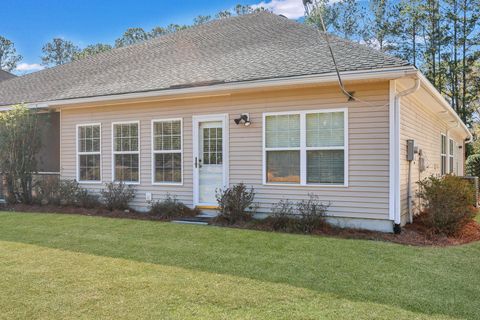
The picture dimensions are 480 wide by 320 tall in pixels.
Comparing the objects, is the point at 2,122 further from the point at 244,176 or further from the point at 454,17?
the point at 454,17

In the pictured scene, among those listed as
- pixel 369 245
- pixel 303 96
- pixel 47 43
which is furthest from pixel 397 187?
pixel 47 43

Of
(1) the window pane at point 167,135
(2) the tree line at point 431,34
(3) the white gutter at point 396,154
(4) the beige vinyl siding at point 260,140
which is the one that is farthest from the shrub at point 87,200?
(2) the tree line at point 431,34

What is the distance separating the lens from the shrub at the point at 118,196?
28.4 ft

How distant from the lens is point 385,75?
6086 millimetres

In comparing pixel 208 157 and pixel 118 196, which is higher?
pixel 208 157

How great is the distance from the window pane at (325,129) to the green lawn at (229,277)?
5.99 feet

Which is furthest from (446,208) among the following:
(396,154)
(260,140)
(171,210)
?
(171,210)

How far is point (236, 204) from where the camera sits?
7.20m

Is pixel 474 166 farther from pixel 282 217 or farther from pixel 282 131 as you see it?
pixel 282 217

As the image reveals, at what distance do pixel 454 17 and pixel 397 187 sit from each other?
19.7 metres

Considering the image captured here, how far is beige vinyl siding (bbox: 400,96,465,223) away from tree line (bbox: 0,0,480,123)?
11.9 m

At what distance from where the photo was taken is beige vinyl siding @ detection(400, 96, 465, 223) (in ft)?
23.0

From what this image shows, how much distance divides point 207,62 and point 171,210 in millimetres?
3751

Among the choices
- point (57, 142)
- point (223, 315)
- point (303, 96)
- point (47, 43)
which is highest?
point (47, 43)
